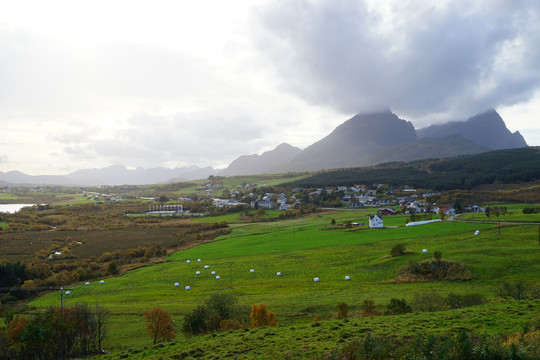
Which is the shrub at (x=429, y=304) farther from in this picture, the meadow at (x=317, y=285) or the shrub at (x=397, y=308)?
the meadow at (x=317, y=285)

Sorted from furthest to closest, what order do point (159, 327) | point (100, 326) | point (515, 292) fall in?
point (515, 292)
point (100, 326)
point (159, 327)

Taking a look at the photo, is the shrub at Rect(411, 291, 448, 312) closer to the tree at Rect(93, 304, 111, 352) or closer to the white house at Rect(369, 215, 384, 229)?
the tree at Rect(93, 304, 111, 352)

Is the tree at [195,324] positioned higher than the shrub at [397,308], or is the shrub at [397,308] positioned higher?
the shrub at [397,308]

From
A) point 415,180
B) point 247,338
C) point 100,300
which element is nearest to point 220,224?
point 100,300

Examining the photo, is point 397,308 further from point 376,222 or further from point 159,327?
point 376,222

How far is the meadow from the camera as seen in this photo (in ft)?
70.8

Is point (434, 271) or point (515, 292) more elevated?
point (515, 292)

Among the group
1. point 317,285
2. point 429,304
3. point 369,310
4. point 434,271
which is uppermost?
point 429,304

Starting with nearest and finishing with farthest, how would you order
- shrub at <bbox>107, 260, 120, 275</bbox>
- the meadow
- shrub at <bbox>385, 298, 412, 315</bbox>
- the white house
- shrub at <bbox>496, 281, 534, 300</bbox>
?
1. the meadow
2. shrub at <bbox>385, 298, 412, 315</bbox>
3. shrub at <bbox>496, 281, 534, 300</bbox>
4. shrub at <bbox>107, 260, 120, 275</bbox>
5. the white house

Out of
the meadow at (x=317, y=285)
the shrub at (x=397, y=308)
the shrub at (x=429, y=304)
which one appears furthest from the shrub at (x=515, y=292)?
the shrub at (x=397, y=308)

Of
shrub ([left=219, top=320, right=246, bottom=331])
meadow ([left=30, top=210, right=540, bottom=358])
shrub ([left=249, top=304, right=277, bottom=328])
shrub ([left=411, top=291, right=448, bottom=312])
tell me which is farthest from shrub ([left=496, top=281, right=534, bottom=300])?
shrub ([left=219, top=320, right=246, bottom=331])

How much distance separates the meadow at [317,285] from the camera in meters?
21.6

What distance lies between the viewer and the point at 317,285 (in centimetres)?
4438

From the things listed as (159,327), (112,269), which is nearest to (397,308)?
(159,327)
